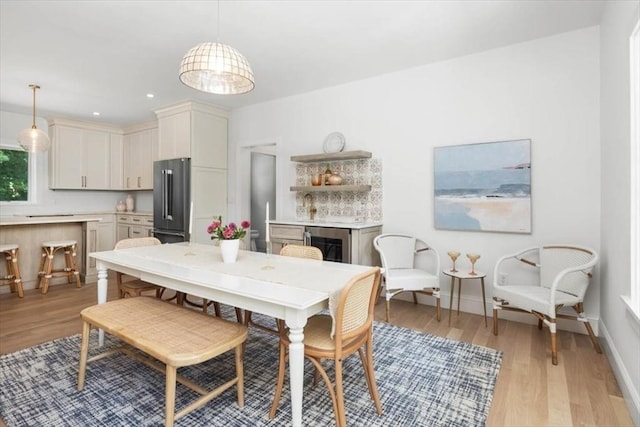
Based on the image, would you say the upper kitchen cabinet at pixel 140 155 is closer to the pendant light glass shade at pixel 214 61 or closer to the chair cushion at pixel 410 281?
the pendant light glass shade at pixel 214 61

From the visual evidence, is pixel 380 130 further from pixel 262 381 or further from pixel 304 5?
pixel 262 381

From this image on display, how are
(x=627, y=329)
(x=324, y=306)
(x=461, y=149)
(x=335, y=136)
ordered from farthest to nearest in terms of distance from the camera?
1. (x=335, y=136)
2. (x=461, y=149)
3. (x=627, y=329)
4. (x=324, y=306)

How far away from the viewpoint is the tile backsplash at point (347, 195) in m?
4.07

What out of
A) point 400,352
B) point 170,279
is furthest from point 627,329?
point 170,279

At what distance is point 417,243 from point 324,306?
2.39m

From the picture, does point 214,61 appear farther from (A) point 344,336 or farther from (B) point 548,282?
(B) point 548,282

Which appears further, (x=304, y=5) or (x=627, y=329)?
(x=304, y=5)

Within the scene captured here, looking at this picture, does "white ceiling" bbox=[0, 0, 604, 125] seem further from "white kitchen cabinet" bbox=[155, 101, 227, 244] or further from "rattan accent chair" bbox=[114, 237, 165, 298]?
"rattan accent chair" bbox=[114, 237, 165, 298]

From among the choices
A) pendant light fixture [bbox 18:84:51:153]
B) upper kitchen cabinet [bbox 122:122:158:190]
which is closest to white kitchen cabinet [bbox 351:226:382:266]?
upper kitchen cabinet [bbox 122:122:158:190]

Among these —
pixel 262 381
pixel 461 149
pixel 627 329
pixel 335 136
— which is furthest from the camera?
pixel 335 136

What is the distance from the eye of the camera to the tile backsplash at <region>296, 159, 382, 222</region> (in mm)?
4066

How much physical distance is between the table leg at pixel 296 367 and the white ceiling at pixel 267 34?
2.33m

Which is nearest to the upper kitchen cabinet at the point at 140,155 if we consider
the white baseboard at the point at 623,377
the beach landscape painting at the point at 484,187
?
the beach landscape painting at the point at 484,187

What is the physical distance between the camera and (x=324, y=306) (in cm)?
166
